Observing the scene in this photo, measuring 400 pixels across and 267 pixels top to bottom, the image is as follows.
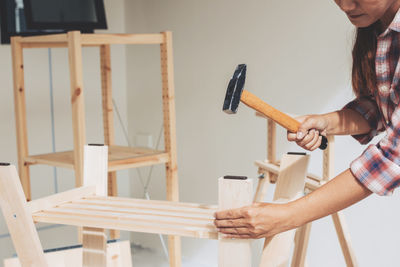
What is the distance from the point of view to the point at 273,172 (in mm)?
1686

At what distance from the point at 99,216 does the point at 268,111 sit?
0.37 metres

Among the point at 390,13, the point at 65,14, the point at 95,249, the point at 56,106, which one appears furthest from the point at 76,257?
the point at 56,106

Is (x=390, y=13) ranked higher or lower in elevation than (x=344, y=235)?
higher

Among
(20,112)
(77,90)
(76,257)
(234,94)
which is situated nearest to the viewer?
(234,94)

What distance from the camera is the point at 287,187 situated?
957 mm

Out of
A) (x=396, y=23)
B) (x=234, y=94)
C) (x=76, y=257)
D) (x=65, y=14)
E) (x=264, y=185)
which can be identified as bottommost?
(x=76, y=257)

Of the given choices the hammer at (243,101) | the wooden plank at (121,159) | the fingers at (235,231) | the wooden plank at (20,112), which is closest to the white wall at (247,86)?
the wooden plank at (121,159)

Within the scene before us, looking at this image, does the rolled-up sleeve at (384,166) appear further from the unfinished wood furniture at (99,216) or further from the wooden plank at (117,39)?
the wooden plank at (117,39)

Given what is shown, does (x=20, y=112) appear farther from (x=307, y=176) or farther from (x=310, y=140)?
(x=310, y=140)

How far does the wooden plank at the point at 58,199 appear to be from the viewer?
93 cm

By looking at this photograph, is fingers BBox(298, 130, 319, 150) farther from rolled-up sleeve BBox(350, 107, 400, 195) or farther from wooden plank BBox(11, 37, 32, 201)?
wooden plank BBox(11, 37, 32, 201)

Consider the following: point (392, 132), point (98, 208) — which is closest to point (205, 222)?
point (98, 208)

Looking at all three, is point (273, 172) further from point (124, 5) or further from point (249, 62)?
point (124, 5)

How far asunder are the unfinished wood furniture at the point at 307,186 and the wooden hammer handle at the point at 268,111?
0.40 feet
